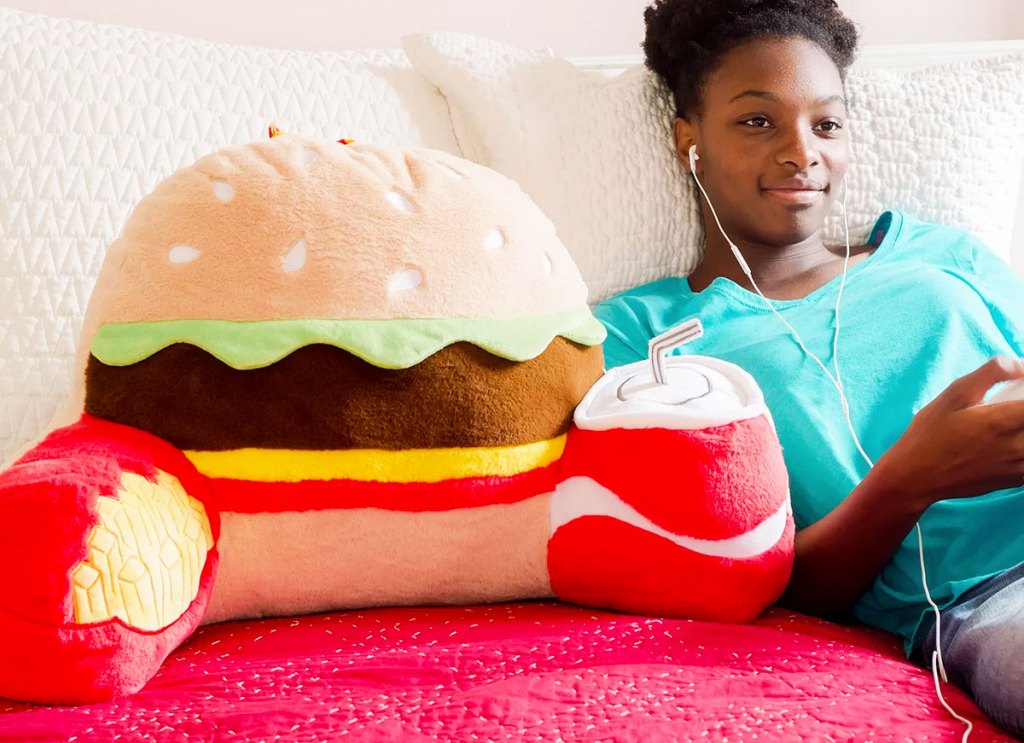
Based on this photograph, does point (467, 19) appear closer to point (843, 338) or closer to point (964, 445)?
point (843, 338)

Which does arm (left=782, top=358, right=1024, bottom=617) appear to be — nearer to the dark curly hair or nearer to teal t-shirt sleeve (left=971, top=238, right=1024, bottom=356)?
teal t-shirt sleeve (left=971, top=238, right=1024, bottom=356)

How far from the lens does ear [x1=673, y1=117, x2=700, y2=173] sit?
4.24 feet

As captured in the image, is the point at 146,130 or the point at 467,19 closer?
the point at 146,130

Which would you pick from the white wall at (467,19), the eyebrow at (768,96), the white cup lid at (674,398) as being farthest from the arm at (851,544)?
A: the white wall at (467,19)

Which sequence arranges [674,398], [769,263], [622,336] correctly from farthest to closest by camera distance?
[769,263] < [622,336] < [674,398]

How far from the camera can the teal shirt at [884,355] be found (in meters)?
0.90

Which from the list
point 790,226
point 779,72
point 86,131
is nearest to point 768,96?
point 779,72

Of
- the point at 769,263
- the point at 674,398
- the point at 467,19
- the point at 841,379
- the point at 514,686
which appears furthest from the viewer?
the point at 467,19

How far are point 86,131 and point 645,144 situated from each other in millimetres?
644

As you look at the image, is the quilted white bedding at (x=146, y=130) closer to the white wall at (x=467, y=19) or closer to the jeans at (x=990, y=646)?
the white wall at (x=467, y=19)

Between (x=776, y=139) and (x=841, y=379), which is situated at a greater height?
(x=776, y=139)

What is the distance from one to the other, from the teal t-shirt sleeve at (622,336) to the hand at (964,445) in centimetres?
35

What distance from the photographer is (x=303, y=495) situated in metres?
0.74

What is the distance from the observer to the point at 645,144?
1293 millimetres
